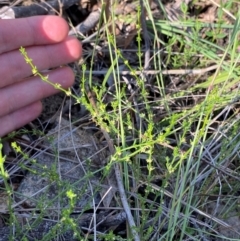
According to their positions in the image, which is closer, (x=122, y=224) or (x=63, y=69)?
(x=122, y=224)

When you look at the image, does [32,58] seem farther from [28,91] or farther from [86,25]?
[86,25]

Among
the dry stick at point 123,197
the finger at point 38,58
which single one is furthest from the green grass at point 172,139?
the finger at point 38,58

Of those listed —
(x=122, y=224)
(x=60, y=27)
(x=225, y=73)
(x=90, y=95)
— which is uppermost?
(x=60, y=27)

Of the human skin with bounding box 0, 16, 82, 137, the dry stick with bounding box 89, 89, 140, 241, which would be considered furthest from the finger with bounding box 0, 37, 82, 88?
the dry stick with bounding box 89, 89, 140, 241

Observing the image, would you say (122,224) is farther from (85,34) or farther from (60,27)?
(85,34)

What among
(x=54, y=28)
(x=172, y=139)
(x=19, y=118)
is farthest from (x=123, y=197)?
(x=54, y=28)

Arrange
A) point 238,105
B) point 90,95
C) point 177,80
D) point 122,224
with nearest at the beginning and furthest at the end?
point 122,224, point 90,95, point 238,105, point 177,80

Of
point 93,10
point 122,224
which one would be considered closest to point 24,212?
point 122,224

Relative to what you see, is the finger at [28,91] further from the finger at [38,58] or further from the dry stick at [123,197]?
the dry stick at [123,197]
